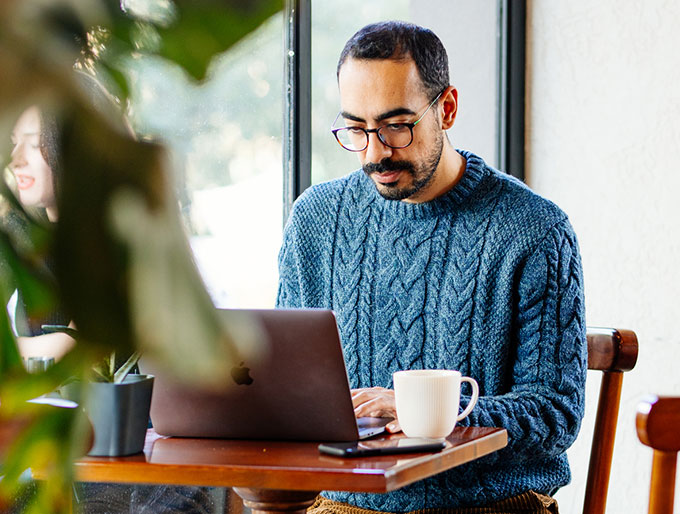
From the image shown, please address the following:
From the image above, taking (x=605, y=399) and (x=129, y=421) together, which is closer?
(x=129, y=421)

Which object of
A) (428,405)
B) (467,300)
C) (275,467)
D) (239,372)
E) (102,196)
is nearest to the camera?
(102,196)

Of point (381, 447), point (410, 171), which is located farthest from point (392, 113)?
point (381, 447)

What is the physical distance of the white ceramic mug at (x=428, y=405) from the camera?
114 centimetres

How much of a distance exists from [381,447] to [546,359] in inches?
22.0

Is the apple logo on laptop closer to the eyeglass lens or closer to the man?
the man

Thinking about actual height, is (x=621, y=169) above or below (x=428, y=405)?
above

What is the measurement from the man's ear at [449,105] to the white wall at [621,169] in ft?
3.01

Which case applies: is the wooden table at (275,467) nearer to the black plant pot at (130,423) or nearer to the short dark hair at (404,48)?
the black plant pot at (130,423)

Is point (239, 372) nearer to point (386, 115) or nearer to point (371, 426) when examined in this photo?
point (371, 426)

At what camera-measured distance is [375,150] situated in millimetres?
1657

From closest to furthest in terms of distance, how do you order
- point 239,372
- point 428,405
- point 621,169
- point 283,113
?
point 239,372
point 428,405
point 283,113
point 621,169

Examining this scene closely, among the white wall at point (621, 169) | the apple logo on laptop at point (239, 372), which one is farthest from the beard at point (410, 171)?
the apple logo on laptop at point (239, 372)

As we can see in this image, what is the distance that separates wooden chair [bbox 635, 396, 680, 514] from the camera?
3.31ft

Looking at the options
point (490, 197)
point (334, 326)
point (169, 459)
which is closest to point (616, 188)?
point (490, 197)
